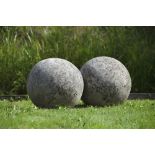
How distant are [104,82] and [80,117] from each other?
1787 mm

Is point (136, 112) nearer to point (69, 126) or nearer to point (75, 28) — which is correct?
point (69, 126)

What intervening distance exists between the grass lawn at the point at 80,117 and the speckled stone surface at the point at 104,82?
29cm

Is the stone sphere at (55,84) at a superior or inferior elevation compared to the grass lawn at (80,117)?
superior

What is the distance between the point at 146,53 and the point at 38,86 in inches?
194

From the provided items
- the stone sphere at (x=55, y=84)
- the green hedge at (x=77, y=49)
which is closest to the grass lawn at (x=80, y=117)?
the stone sphere at (x=55, y=84)

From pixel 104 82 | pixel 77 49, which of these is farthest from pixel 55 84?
pixel 77 49

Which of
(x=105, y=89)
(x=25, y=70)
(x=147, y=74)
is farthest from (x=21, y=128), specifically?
(x=147, y=74)

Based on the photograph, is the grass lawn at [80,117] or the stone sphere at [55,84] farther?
the stone sphere at [55,84]

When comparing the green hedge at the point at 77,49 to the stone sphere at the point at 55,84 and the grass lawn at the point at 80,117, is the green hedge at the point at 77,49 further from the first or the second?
the stone sphere at the point at 55,84

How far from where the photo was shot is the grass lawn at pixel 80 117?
12.8 meters

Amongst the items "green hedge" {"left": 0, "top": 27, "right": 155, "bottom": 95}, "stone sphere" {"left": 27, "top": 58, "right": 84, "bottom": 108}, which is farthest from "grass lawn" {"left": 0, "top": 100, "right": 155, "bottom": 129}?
"green hedge" {"left": 0, "top": 27, "right": 155, "bottom": 95}

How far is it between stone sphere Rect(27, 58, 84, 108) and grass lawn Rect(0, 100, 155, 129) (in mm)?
275

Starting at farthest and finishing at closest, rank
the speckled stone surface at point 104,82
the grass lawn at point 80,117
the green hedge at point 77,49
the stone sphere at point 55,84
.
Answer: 1. the green hedge at point 77,49
2. the speckled stone surface at point 104,82
3. the stone sphere at point 55,84
4. the grass lawn at point 80,117

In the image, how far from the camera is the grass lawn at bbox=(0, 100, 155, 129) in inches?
504
